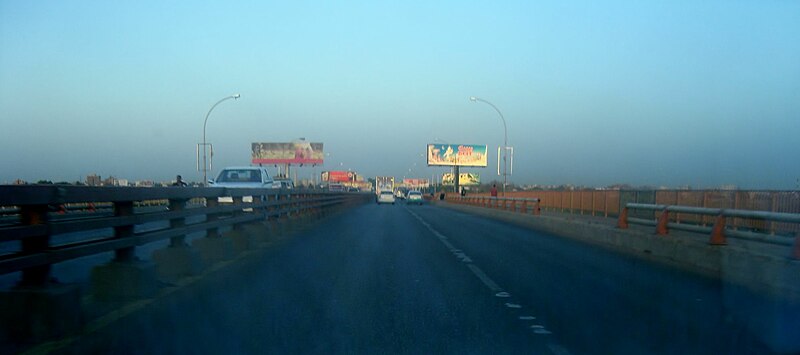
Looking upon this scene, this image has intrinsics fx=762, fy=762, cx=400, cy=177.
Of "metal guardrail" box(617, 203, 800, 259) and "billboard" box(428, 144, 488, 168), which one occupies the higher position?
"billboard" box(428, 144, 488, 168)

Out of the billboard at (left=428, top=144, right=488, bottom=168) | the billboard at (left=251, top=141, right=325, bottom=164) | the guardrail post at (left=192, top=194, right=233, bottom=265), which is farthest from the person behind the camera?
the billboard at (left=251, top=141, right=325, bottom=164)

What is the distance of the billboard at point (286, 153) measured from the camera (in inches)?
4237

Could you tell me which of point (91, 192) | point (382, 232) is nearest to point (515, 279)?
point (91, 192)

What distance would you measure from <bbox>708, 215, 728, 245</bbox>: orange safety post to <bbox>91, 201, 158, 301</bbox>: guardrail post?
33.4 feet

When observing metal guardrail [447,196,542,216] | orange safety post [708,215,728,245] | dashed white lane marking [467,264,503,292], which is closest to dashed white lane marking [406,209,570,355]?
dashed white lane marking [467,264,503,292]

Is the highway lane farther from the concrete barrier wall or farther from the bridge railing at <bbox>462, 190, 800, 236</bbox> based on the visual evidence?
the bridge railing at <bbox>462, 190, 800, 236</bbox>

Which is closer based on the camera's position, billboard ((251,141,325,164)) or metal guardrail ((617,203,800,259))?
metal guardrail ((617,203,800,259))

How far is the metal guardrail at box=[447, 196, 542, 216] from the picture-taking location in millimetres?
36188

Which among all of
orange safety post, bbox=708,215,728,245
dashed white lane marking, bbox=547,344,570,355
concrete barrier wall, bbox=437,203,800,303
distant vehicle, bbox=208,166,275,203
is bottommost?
dashed white lane marking, bbox=547,344,570,355

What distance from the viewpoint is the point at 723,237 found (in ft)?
46.6

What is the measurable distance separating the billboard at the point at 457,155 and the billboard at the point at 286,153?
56.4ft

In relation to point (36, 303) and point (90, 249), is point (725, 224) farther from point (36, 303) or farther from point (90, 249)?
point (36, 303)

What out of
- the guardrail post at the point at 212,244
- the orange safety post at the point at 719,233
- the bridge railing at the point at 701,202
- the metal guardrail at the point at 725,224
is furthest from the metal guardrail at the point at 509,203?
the guardrail post at the point at 212,244

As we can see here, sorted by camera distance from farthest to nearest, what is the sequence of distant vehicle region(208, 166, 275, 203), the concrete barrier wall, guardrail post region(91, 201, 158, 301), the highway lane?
distant vehicle region(208, 166, 275, 203) < the concrete barrier wall < guardrail post region(91, 201, 158, 301) < the highway lane
